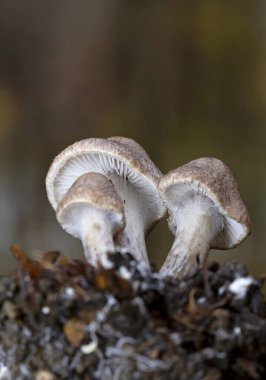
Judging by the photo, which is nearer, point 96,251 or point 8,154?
point 96,251

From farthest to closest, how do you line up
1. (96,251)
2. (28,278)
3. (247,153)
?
(247,153) < (96,251) < (28,278)

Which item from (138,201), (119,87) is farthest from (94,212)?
(119,87)

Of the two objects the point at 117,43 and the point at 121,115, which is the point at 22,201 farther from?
the point at 117,43

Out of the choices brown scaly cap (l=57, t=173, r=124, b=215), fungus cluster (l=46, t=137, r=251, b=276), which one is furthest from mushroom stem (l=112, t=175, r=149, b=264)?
brown scaly cap (l=57, t=173, r=124, b=215)

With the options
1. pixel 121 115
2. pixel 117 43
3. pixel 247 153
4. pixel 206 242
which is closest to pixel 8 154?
pixel 121 115

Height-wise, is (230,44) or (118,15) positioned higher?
(118,15)

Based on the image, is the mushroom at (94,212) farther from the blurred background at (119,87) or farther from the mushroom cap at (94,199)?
the blurred background at (119,87)
